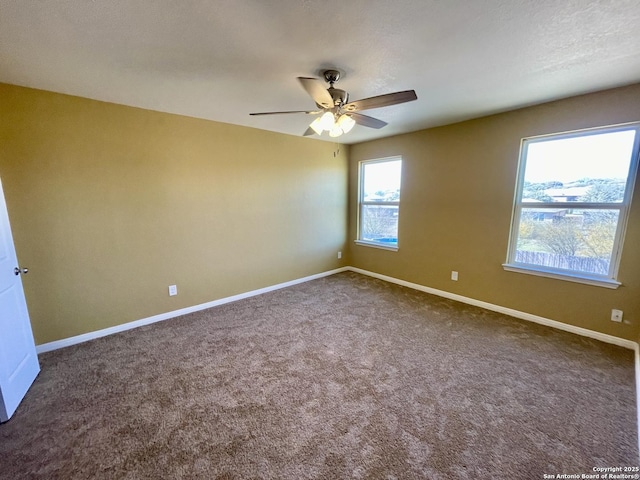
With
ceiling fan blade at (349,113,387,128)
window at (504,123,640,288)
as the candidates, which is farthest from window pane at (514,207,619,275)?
ceiling fan blade at (349,113,387,128)

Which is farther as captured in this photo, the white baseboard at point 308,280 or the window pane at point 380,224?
the window pane at point 380,224

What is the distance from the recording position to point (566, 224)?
2.72 meters

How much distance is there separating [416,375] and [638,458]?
3.83 ft

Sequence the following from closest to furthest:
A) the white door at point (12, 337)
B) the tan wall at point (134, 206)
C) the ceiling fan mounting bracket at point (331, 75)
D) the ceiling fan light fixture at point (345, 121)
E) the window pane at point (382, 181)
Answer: the white door at point (12, 337) < the ceiling fan mounting bracket at point (331, 75) < the ceiling fan light fixture at point (345, 121) < the tan wall at point (134, 206) < the window pane at point (382, 181)

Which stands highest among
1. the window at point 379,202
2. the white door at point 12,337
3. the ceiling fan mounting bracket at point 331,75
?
the ceiling fan mounting bracket at point 331,75

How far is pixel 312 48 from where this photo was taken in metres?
1.70

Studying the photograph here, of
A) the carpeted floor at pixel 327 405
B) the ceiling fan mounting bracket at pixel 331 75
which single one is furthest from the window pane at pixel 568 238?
the ceiling fan mounting bracket at pixel 331 75

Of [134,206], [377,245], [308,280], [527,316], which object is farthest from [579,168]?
[134,206]

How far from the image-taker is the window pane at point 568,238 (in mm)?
2529

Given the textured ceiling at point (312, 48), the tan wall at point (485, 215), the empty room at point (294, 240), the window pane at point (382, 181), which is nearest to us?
the textured ceiling at point (312, 48)

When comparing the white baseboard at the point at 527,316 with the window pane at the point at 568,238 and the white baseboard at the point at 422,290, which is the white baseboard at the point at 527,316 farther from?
the window pane at the point at 568,238

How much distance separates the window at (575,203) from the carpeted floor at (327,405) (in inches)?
28.2

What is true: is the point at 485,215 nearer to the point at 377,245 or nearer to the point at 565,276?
the point at 565,276

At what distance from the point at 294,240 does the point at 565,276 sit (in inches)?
130
